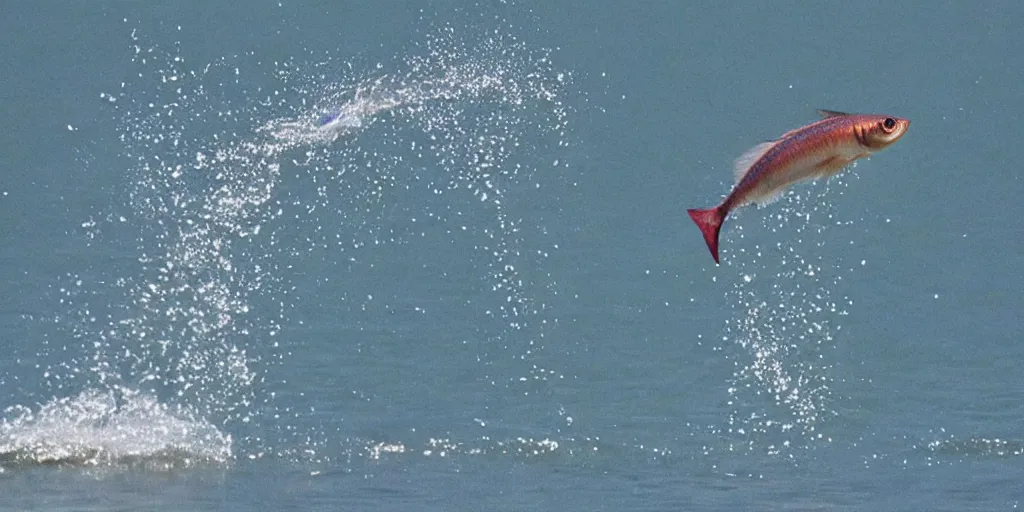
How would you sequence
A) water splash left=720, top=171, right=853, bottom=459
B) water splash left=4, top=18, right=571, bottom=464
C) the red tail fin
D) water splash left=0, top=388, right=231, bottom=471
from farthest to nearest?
water splash left=4, top=18, right=571, bottom=464
water splash left=720, top=171, right=853, bottom=459
water splash left=0, top=388, right=231, bottom=471
the red tail fin

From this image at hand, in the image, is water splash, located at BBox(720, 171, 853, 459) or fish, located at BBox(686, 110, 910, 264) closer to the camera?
fish, located at BBox(686, 110, 910, 264)

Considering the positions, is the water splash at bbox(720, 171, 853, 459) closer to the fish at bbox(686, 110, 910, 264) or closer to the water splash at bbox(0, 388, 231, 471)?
the fish at bbox(686, 110, 910, 264)

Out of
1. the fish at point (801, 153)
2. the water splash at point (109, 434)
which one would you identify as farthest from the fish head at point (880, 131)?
the water splash at point (109, 434)

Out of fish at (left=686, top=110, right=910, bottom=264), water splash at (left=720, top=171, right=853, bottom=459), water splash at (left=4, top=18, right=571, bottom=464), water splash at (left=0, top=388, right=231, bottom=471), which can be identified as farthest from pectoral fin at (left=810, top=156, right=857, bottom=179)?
water splash at (left=4, top=18, right=571, bottom=464)

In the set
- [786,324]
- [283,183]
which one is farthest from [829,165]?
[283,183]

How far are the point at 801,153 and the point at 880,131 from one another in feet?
0.66

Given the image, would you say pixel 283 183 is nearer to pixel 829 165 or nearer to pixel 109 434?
pixel 109 434

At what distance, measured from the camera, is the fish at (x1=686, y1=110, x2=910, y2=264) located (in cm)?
439

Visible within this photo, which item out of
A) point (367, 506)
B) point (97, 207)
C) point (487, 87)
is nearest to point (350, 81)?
point (487, 87)

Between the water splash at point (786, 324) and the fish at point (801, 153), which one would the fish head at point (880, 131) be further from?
the water splash at point (786, 324)

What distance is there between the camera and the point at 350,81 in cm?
827

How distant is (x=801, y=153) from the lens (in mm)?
4398

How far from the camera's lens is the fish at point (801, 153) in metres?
4.39

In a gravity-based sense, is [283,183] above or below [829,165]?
above
